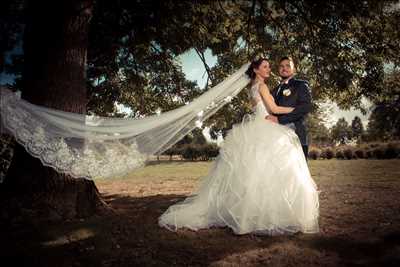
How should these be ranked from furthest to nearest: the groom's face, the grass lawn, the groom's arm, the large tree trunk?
1. the groom's face
2. the groom's arm
3. the large tree trunk
4. the grass lawn

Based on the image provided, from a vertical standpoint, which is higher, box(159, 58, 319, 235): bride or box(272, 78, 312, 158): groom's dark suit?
box(272, 78, 312, 158): groom's dark suit

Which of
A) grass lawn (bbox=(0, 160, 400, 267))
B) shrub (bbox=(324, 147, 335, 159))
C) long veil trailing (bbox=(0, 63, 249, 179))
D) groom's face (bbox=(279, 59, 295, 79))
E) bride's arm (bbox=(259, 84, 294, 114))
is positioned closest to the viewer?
grass lawn (bbox=(0, 160, 400, 267))

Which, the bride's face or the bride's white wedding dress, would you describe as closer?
the bride's white wedding dress

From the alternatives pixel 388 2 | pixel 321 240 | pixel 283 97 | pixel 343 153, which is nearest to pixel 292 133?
pixel 283 97

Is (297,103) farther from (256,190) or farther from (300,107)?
(256,190)

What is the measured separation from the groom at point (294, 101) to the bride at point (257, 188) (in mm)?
183

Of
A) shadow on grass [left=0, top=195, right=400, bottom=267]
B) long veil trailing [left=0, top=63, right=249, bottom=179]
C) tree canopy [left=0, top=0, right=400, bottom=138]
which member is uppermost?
tree canopy [left=0, top=0, right=400, bottom=138]

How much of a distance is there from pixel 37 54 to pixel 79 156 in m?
2.51

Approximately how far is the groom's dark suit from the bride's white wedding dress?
41cm

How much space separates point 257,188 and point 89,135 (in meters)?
2.97

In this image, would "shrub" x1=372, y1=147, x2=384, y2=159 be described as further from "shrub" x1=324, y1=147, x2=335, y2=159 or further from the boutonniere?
the boutonniere

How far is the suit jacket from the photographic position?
676 centimetres

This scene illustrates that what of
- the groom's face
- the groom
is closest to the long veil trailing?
the groom

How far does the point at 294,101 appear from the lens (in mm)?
6812
